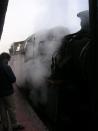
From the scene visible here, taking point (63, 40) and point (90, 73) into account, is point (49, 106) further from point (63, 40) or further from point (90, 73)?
point (90, 73)

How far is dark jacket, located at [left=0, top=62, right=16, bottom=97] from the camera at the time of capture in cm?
657

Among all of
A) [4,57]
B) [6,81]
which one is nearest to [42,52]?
[4,57]

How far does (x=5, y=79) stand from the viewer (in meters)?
6.59

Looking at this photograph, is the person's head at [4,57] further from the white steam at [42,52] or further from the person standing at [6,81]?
the white steam at [42,52]

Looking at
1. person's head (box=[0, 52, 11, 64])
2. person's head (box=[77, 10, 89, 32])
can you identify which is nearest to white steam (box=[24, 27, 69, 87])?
person's head (box=[77, 10, 89, 32])

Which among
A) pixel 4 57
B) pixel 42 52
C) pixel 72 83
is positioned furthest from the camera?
pixel 42 52

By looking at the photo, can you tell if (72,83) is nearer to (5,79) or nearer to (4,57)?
(5,79)

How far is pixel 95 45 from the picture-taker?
4.99m

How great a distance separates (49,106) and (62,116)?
2.86 ft

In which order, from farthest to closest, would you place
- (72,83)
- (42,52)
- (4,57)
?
1. (42,52)
2. (4,57)
3. (72,83)

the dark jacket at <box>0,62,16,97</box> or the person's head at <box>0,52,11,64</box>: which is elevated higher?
the person's head at <box>0,52,11,64</box>

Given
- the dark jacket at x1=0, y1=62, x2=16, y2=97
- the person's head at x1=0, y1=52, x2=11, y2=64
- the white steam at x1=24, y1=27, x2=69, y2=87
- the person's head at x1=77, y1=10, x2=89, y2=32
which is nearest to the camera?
the person's head at x1=77, y1=10, x2=89, y2=32

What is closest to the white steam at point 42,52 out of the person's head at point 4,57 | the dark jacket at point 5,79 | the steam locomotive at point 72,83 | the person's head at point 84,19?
the steam locomotive at point 72,83

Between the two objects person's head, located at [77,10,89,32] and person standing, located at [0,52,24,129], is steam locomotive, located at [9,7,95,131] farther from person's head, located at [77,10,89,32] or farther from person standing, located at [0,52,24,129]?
person standing, located at [0,52,24,129]
